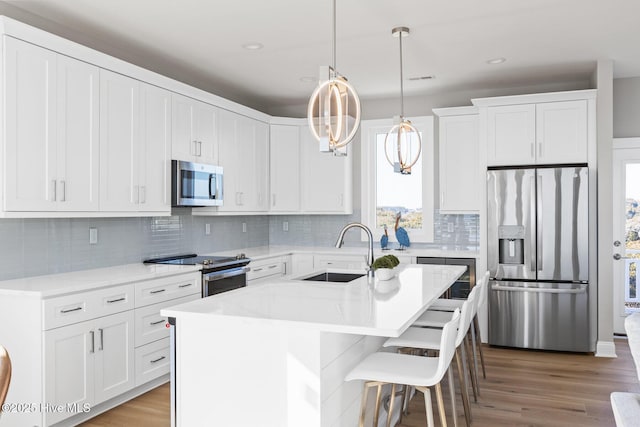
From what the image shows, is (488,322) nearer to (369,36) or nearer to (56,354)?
(369,36)

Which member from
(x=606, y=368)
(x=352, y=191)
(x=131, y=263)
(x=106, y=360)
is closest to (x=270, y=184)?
(x=352, y=191)

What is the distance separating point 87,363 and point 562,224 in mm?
4129

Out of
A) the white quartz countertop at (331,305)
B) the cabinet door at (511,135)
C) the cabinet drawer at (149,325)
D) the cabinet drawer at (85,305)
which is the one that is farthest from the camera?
the cabinet door at (511,135)

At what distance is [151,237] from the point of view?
4641 millimetres

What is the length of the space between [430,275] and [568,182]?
2015mm

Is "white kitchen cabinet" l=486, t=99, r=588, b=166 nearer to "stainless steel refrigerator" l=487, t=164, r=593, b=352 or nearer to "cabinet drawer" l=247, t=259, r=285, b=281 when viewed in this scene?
"stainless steel refrigerator" l=487, t=164, r=593, b=352

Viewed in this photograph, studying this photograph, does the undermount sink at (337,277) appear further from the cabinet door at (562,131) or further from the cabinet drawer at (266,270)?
the cabinet door at (562,131)

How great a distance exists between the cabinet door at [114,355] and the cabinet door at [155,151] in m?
0.98

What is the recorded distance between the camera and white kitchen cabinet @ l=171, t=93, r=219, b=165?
14.6 feet

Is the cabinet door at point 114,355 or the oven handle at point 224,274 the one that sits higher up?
the oven handle at point 224,274

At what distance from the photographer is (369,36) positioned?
4.04 m

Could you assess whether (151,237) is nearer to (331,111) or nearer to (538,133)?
(331,111)

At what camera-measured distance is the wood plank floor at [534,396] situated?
3.30 m

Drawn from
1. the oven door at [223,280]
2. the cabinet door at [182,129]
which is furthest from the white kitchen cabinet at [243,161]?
the oven door at [223,280]
